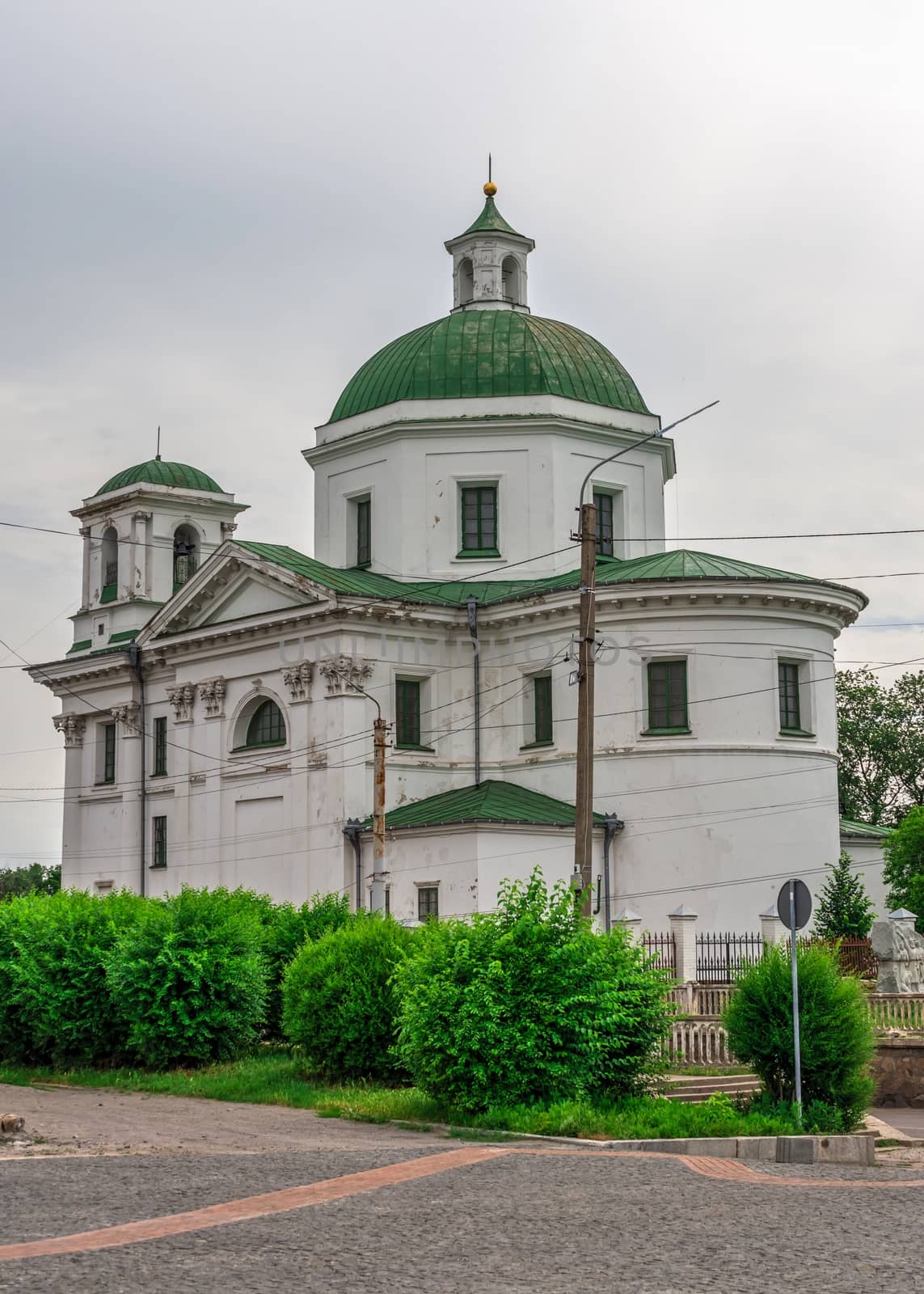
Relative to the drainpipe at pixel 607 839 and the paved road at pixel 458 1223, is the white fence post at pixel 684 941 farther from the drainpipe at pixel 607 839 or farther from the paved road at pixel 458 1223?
the paved road at pixel 458 1223

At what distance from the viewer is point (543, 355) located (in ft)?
147

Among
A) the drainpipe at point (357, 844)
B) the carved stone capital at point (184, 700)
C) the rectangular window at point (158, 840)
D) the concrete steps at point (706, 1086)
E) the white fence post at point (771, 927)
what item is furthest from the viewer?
the rectangular window at point (158, 840)

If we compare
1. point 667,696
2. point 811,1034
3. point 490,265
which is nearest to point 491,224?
point 490,265

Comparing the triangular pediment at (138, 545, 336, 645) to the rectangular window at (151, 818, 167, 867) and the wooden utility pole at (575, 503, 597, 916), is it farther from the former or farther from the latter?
the wooden utility pole at (575, 503, 597, 916)

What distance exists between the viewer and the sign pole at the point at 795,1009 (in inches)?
746

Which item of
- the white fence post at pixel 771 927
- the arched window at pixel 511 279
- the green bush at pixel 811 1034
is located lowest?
the green bush at pixel 811 1034

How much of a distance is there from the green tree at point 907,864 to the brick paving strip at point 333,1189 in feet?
91.7

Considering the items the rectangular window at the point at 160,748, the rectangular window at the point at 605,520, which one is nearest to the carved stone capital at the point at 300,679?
the rectangular window at the point at 160,748

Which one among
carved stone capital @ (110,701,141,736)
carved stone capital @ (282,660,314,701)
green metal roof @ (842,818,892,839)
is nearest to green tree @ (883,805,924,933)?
green metal roof @ (842,818,892,839)

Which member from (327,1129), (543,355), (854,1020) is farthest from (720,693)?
(327,1129)

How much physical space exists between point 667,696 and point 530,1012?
20798mm

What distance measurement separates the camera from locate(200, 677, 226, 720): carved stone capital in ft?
143

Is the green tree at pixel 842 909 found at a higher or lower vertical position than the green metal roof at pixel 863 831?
lower

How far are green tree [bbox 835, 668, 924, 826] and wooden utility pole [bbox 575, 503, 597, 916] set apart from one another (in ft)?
141
